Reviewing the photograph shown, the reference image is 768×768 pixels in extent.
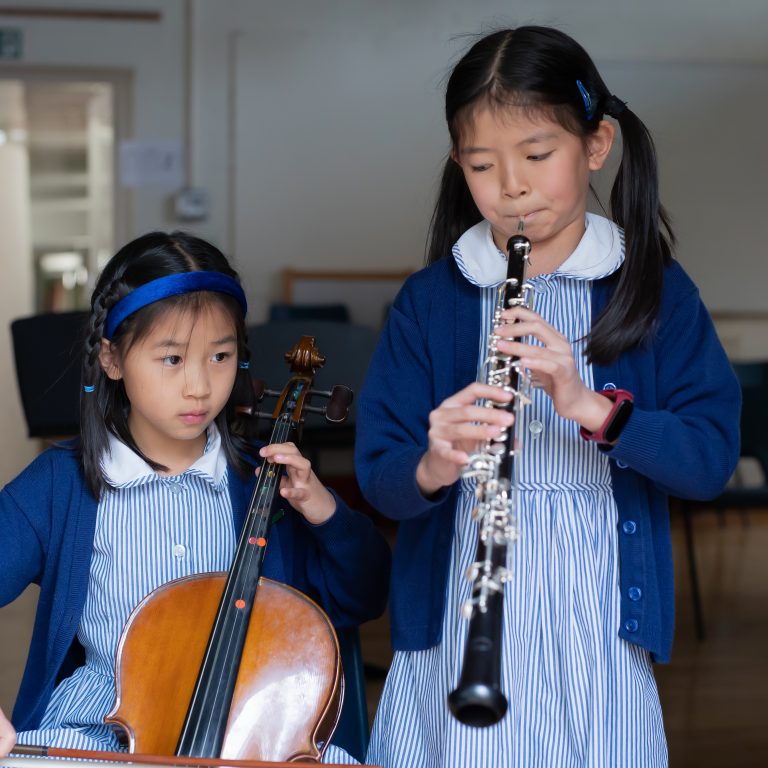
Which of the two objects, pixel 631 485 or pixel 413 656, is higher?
pixel 631 485

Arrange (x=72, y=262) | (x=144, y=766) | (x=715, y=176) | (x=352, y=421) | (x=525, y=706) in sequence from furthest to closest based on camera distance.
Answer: (x=72, y=262) < (x=715, y=176) < (x=352, y=421) < (x=525, y=706) < (x=144, y=766)

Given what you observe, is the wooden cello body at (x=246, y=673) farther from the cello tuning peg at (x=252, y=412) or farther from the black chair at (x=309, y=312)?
the black chair at (x=309, y=312)

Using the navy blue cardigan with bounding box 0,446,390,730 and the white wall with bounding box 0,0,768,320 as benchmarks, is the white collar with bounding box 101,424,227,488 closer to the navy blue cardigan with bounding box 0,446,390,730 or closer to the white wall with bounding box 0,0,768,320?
the navy blue cardigan with bounding box 0,446,390,730

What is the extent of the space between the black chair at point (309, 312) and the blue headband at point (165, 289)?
3392mm

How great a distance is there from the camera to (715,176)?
4918mm

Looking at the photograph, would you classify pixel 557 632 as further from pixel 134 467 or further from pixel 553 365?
pixel 134 467

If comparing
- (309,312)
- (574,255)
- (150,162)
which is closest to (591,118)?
(574,255)

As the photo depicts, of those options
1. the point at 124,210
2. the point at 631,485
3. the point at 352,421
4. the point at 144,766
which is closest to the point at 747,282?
the point at 124,210

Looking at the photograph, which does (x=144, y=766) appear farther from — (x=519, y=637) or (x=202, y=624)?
(x=519, y=637)

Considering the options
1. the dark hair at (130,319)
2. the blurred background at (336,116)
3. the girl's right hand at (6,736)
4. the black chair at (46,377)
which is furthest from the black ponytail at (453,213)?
the blurred background at (336,116)

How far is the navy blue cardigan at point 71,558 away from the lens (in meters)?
1.30

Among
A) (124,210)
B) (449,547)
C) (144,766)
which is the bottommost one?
A: (144,766)

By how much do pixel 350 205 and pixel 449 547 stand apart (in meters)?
3.94

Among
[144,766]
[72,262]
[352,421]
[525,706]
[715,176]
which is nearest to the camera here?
[144,766]
